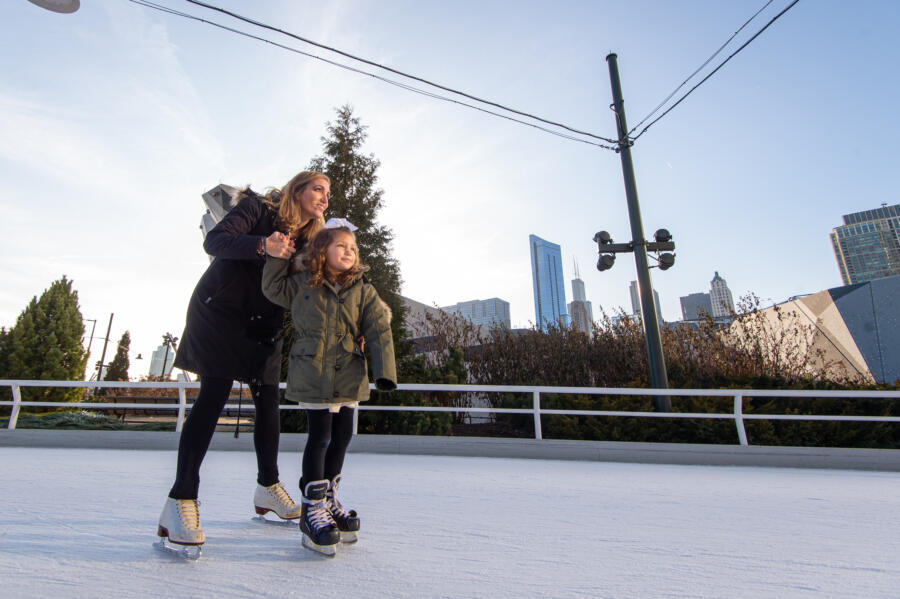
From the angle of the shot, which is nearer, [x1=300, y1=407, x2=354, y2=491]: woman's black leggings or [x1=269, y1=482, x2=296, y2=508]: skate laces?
[x1=300, y1=407, x2=354, y2=491]: woman's black leggings

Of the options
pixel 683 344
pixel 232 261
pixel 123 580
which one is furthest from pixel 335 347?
pixel 683 344

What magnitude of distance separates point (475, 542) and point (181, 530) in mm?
1004

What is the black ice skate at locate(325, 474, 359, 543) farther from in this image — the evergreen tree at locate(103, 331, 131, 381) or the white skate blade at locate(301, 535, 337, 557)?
the evergreen tree at locate(103, 331, 131, 381)

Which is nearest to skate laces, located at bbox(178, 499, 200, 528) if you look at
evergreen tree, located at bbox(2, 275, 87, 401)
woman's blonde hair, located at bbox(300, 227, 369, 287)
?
woman's blonde hair, located at bbox(300, 227, 369, 287)

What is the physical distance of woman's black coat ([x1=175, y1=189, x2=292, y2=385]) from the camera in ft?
5.45

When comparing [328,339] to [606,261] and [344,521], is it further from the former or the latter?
[606,261]

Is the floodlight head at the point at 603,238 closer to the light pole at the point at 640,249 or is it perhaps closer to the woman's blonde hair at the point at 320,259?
the light pole at the point at 640,249

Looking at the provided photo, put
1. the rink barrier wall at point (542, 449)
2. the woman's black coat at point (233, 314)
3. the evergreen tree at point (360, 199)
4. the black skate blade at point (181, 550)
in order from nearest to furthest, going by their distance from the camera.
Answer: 1. the black skate blade at point (181, 550)
2. the woman's black coat at point (233, 314)
3. the rink barrier wall at point (542, 449)
4. the evergreen tree at point (360, 199)

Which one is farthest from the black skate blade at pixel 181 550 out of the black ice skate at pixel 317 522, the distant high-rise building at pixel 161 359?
the distant high-rise building at pixel 161 359

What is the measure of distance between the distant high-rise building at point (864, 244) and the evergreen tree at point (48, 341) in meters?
140

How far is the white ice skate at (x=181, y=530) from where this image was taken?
1.40 m

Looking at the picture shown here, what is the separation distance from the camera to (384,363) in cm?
170

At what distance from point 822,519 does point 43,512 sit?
3.59 m

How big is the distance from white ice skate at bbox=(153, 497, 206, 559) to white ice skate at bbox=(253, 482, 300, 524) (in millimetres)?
342
